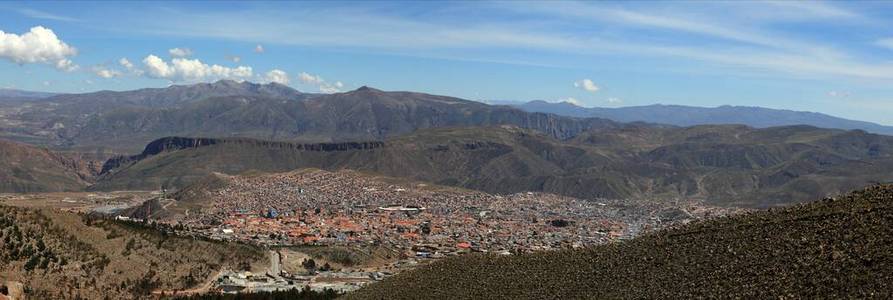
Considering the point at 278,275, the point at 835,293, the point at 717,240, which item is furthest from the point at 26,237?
the point at 835,293

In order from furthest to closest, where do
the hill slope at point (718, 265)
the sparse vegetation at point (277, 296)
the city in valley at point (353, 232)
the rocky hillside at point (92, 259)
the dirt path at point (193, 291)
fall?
the city in valley at point (353, 232) < the dirt path at point (193, 291) < the sparse vegetation at point (277, 296) < the rocky hillside at point (92, 259) < the hill slope at point (718, 265)

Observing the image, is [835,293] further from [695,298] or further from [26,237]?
[26,237]

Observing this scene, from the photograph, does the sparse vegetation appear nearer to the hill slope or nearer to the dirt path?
the dirt path

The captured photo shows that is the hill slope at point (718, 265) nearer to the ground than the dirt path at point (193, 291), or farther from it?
farther from it

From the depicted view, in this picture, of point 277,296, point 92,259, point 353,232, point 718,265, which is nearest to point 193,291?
point 92,259

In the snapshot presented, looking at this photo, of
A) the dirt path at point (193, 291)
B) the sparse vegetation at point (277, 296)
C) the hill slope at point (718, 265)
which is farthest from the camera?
the dirt path at point (193, 291)

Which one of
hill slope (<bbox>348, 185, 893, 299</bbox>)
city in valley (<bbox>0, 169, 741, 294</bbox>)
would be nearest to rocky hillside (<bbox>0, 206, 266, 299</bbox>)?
city in valley (<bbox>0, 169, 741, 294</bbox>)

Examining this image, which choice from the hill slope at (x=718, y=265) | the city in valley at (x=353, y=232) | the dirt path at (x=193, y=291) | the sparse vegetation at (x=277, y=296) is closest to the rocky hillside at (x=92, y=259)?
the dirt path at (x=193, y=291)

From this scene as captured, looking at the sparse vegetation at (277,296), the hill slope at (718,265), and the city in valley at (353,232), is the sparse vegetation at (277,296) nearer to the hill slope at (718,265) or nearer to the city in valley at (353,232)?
the city in valley at (353,232)
